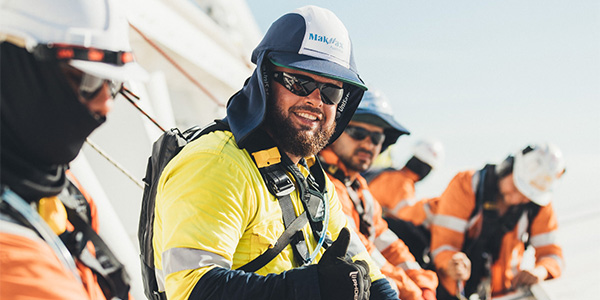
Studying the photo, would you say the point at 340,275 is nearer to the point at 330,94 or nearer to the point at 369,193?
the point at 330,94

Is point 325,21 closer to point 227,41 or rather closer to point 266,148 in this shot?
point 266,148

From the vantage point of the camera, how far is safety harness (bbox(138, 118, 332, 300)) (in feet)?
5.80

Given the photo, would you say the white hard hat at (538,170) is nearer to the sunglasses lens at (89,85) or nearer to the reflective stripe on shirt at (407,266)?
the reflective stripe on shirt at (407,266)

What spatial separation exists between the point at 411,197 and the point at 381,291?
3.52 meters

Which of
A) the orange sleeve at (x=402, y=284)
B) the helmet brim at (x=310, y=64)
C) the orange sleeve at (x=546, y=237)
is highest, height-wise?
the helmet brim at (x=310, y=64)

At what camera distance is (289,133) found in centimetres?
197

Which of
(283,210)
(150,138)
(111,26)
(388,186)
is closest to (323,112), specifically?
(283,210)

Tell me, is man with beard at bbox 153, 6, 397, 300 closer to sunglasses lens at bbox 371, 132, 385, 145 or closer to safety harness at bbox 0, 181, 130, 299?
safety harness at bbox 0, 181, 130, 299

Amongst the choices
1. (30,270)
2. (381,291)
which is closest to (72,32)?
(30,270)

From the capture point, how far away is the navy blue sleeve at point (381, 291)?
200cm

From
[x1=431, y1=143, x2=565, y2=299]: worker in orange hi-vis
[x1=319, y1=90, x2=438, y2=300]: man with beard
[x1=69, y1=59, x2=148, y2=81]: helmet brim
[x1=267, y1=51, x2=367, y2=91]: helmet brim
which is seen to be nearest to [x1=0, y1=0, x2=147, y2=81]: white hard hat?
[x1=69, y1=59, x2=148, y2=81]: helmet brim

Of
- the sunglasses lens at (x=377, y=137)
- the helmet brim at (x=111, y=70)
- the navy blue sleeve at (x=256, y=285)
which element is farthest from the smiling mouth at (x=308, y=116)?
the sunglasses lens at (x=377, y=137)

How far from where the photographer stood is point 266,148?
186 centimetres

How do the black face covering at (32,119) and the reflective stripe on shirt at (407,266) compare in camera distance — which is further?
the reflective stripe on shirt at (407,266)
